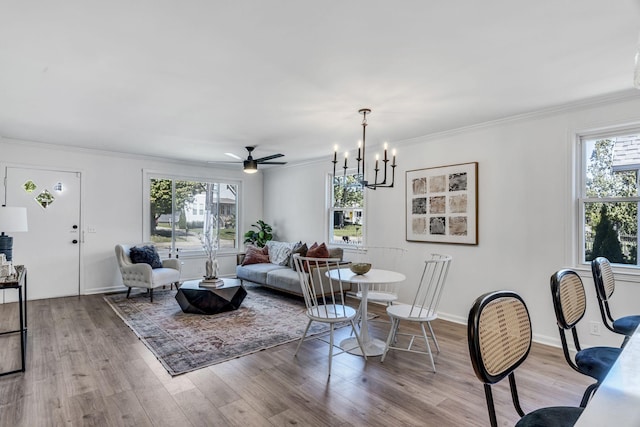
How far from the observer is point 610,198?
3.26 m

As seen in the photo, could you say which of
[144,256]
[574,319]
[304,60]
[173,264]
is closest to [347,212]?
[173,264]

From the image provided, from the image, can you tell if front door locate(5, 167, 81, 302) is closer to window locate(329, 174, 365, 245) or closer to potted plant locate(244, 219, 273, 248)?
potted plant locate(244, 219, 273, 248)

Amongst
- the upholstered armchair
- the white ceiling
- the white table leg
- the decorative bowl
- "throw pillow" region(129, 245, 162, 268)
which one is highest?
the white ceiling

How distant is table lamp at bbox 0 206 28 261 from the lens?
376 cm

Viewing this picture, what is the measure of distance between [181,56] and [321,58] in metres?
0.98

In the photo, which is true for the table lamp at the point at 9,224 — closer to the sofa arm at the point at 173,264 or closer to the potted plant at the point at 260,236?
the sofa arm at the point at 173,264

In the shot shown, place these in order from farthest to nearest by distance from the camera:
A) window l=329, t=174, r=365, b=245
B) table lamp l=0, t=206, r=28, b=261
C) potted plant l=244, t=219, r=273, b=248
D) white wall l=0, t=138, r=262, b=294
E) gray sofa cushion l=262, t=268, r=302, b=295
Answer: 1. potted plant l=244, t=219, r=273, b=248
2. window l=329, t=174, r=365, b=245
3. white wall l=0, t=138, r=262, b=294
4. gray sofa cushion l=262, t=268, r=302, b=295
5. table lamp l=0, t=206, r=28, b=261

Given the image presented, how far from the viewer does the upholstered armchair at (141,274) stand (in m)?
5.14

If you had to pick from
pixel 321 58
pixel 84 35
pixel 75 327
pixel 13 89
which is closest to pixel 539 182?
pixel 321 58

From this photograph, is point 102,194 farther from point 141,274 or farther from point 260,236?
point 260,236

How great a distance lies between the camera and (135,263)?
17.6 feet

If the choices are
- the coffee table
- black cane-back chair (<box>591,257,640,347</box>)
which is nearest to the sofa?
the coffee table

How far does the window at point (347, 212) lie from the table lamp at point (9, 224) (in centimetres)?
408

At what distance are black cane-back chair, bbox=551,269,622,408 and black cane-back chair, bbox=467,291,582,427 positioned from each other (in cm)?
42
